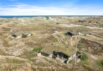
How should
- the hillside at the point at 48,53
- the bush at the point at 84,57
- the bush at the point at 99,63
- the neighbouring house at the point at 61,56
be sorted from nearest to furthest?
the hillside at the point at 48,53
the bush at the point at 99,63
the neighbouring house at the point at 61,56
the bush at the point at 84,57

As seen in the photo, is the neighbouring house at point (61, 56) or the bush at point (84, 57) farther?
the bush at point (84, 57)

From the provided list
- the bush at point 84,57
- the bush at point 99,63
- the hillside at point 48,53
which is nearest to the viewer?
the hillside at point 48,53

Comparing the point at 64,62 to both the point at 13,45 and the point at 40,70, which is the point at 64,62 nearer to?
the point at 40,70

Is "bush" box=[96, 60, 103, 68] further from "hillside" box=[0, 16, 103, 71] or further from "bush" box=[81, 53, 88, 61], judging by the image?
"bush" box=[81, 53, 88, 61]

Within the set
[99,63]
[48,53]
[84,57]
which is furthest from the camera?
[48,53]

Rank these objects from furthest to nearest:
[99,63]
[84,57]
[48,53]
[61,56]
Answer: [48,53], [61,56], [84,57], [99,63]

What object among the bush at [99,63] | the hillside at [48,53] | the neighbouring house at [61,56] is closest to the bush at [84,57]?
the hillside at [48,53]

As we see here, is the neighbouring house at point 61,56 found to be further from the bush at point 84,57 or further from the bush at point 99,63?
the bush at point 99,63

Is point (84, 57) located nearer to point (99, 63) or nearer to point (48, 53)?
point (99, 63)

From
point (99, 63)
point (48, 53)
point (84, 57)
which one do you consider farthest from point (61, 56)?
point (99, 63)

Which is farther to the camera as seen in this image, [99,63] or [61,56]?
[61,56]

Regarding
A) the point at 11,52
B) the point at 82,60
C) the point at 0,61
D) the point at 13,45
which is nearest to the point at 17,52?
the point at 11,52
